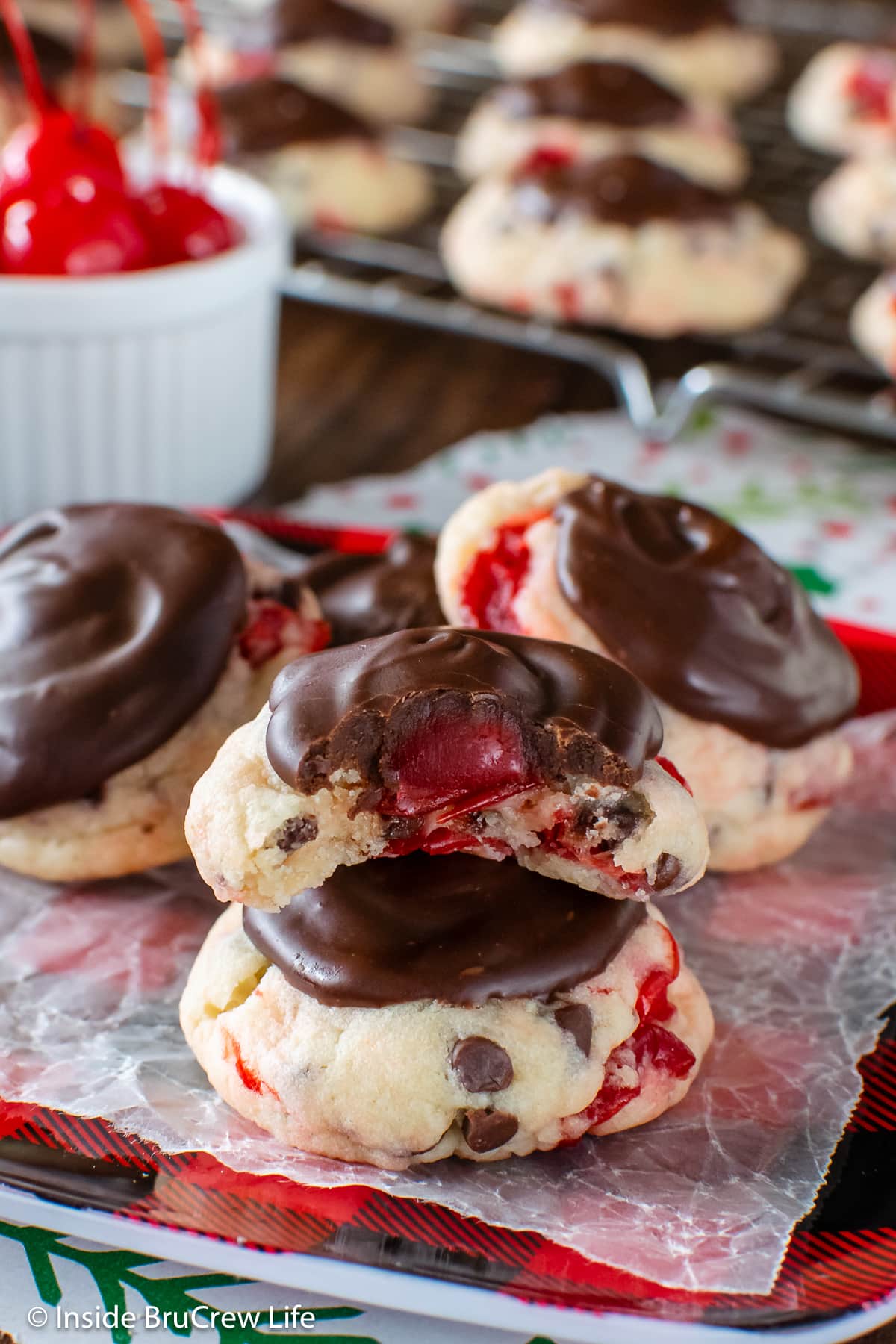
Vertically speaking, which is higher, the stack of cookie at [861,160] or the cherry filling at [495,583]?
the cherry filling at [495,583]

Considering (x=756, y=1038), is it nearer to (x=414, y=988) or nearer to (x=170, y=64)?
(x=414, y=988)

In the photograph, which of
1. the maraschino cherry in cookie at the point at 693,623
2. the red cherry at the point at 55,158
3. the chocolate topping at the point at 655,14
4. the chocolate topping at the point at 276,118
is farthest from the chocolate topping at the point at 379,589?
the chocolate topping at the point at 655,14

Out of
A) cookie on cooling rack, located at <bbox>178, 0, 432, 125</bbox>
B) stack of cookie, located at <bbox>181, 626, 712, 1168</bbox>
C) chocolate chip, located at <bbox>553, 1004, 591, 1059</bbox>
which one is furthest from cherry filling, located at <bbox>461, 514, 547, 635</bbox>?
cookie on cooling rack, located at <bbox>178, 0, 432, 125</bbox>

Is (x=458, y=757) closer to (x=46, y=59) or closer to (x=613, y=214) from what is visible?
(x=613, y=214)

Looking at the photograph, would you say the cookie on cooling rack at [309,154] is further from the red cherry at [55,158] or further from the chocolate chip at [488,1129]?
the chocolate chip at [488,1129]

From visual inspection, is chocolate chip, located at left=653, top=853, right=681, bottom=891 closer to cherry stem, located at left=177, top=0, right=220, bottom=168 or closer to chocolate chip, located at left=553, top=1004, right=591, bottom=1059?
chocolate chip, located at left=553, top=1004, right=591, bottom=1059

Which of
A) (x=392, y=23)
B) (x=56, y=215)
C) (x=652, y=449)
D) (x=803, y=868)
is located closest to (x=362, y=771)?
(x=803, y=868)
